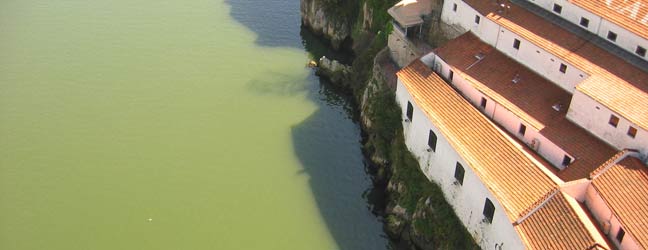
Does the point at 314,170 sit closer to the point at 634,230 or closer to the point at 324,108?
the point at 324,108

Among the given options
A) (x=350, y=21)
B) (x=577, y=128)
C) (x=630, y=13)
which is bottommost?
(x=350, y=21)

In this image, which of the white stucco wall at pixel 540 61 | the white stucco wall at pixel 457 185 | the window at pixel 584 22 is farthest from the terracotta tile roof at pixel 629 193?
the window at pixel 584 22

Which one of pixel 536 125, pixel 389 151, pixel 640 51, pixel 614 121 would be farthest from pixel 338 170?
pixel 640 51

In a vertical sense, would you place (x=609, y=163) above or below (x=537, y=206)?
above

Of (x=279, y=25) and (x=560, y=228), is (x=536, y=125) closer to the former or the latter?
(x=560, y=228)

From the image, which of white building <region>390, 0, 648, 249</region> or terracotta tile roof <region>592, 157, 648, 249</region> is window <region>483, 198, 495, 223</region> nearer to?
white building <region>390, 0, 648, 249</region>

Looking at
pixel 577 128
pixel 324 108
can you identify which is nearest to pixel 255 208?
pixel 324 108

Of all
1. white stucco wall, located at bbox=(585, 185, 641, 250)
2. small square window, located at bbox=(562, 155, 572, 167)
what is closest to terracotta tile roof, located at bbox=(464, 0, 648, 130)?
small square window, located at bbox=(562, 155, 572, 167)
